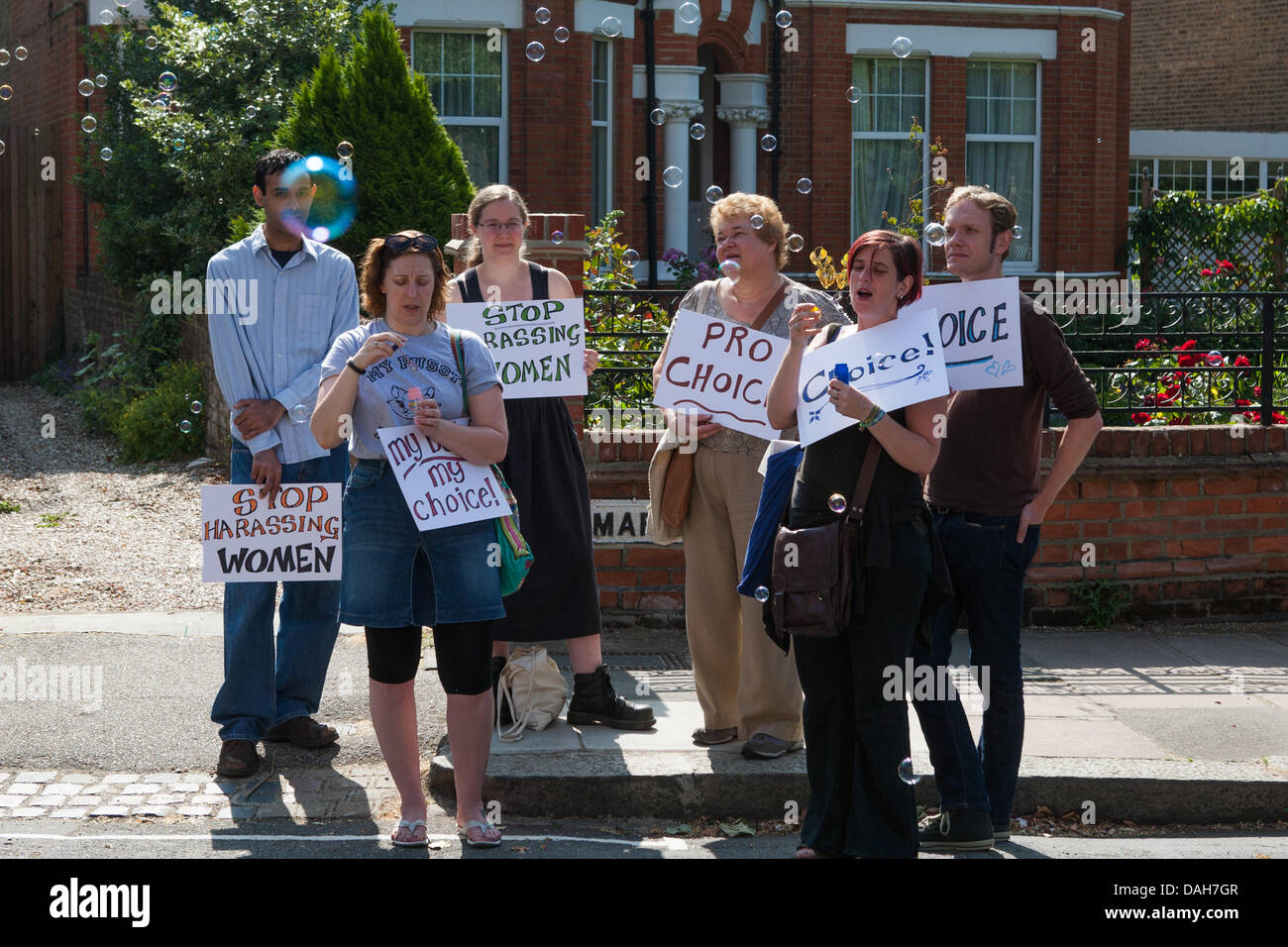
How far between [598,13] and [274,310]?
1021 centimetres

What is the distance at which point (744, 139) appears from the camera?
16578mm

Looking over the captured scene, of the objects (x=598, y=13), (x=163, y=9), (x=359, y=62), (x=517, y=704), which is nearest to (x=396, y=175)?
(x=359, y=62)

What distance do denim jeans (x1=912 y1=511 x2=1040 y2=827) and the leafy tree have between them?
22.0 ft

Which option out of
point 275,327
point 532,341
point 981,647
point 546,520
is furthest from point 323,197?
point 981,647

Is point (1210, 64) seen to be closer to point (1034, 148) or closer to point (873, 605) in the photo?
point (1034, 148)

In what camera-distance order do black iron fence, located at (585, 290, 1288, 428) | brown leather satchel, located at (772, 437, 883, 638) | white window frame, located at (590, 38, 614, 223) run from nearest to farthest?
brown leather satchel, located at (772, 437, 883, 638), black iron fence, located at (585, 290, 1288, 428), white window frame, located at (590, 38, 614, 223)

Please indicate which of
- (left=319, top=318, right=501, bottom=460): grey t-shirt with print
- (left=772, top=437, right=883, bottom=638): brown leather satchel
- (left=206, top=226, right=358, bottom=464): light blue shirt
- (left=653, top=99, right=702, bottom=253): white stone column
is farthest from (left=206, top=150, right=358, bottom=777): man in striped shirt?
(left=653, top=99, right=702, bottom=253): white stone column

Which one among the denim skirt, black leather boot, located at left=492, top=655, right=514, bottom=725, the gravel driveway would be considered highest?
the denim skirt

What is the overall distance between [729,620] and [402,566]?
1.43 meters

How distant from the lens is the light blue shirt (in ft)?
18.0

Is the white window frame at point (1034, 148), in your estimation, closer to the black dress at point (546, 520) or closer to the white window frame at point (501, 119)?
the white window frame at point (501, 119)

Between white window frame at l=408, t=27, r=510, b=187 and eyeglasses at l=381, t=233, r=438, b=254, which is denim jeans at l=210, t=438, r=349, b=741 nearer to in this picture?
eyeglasses at l=381, t=233, r=438, b=254

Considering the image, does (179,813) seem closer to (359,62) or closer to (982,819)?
(982,819)

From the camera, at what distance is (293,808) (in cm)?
509
